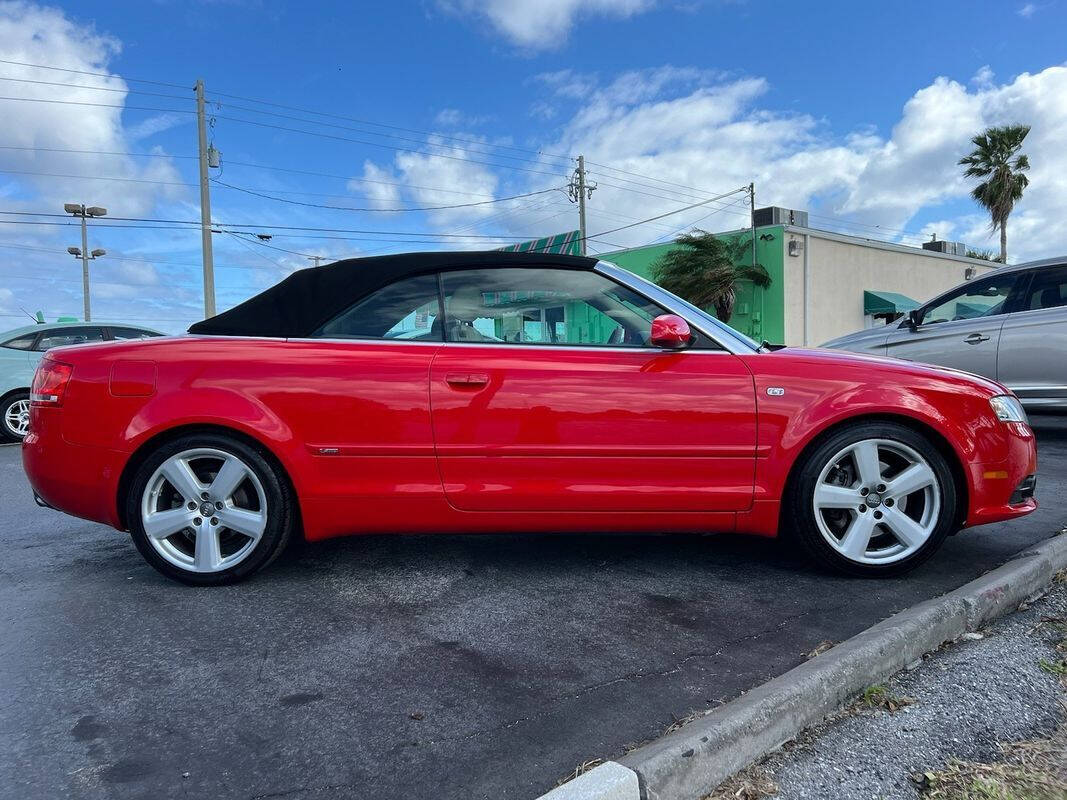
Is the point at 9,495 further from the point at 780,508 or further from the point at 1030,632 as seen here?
the point at 1030,632

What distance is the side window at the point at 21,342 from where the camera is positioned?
9023 millimetres

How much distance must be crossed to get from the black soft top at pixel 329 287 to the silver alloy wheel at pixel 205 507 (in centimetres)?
60

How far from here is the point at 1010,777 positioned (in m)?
1.77

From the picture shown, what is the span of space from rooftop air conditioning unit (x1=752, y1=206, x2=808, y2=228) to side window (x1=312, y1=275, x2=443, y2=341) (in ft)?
68.4

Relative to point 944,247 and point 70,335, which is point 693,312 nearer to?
point 70,335

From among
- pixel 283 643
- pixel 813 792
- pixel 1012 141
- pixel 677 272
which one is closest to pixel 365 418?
pixel 283 643

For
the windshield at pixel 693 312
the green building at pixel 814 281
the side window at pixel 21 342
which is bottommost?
the windshield at pixel 693 312

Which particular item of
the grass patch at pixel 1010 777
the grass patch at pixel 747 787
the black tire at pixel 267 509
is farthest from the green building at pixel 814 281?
the grass patch at pixel 747 787

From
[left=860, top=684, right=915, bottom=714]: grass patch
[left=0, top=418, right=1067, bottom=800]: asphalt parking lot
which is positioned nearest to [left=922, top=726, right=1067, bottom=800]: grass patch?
[left=860, top=684, right=915, bottom=714]: grass patch

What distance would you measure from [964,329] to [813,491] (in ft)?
16.9

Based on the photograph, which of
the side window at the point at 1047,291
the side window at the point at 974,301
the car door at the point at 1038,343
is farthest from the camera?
the side window at the point at 974,301

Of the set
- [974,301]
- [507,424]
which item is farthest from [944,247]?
[507,424]

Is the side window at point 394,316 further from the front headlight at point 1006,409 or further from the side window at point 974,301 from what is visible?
the side window at point 974,301

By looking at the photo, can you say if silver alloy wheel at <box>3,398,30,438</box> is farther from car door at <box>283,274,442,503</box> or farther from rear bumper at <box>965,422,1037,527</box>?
rear bumper at <box>965,422,1037,527</box>
